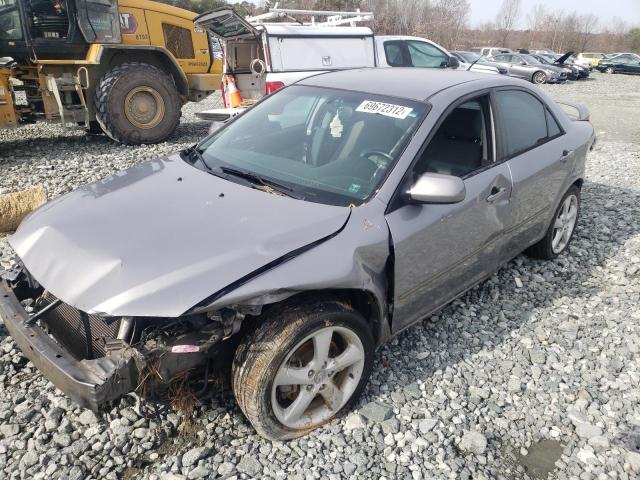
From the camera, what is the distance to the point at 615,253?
4723 millimetres

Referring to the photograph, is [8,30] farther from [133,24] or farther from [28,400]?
[28,400]

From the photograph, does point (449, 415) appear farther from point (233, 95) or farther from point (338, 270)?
point (233, 95)

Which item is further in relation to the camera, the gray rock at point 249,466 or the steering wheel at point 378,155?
the steering wheel at point 378,155

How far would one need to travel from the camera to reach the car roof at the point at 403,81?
312 centimetres

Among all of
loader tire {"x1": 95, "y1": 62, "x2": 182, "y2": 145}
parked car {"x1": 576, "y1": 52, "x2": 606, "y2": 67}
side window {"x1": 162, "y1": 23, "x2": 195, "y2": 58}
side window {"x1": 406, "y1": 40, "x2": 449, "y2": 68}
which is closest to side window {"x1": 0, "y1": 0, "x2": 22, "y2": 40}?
loader tire {"x1": 95, "y1": 62, "x2": 182, "y2": 145}

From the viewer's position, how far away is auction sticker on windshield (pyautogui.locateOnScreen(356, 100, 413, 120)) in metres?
2.95

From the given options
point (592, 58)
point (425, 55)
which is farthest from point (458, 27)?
point (425, 55)

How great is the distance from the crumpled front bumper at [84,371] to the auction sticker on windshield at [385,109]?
6.26 ft

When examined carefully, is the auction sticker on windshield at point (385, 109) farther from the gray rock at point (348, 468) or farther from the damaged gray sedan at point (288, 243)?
the gray rock at point (348, 468)

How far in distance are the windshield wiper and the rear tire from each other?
2.51 m

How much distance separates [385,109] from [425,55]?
26.9 ft

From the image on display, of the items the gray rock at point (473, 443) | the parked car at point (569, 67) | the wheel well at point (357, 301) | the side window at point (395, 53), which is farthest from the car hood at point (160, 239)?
the parked car at point (569, 67)

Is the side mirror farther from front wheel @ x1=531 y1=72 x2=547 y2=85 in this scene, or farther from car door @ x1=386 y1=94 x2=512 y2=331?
front wheel @ x1=531 y1=72 x2=547 y2=85

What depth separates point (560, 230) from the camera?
442 cm
